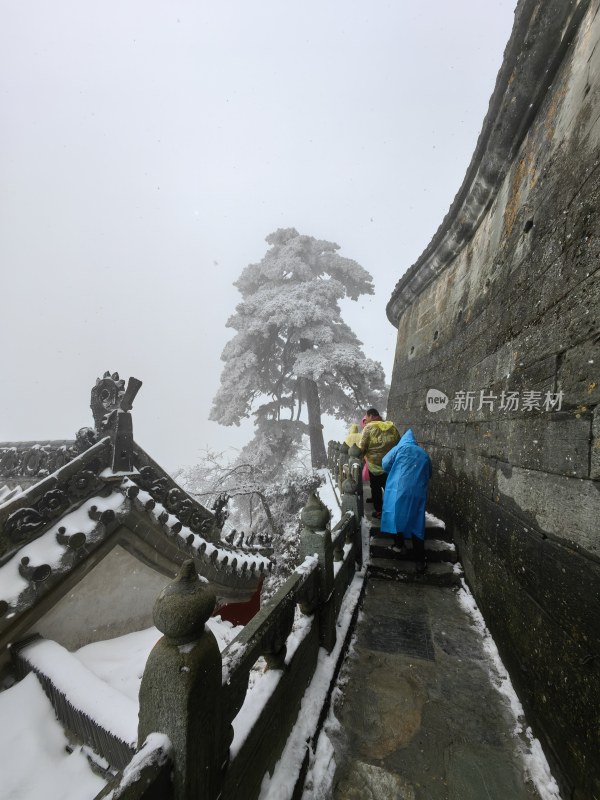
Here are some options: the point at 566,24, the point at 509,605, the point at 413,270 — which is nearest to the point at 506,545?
the point at 509,605

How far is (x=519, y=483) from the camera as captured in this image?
112 inches

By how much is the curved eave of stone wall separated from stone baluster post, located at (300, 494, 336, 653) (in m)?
4.82

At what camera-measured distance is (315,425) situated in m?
16.4

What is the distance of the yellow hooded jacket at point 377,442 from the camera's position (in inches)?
230

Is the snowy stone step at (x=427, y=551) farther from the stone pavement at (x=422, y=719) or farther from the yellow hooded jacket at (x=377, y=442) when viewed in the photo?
the yellow hooded jacket at (x=377, y=442)

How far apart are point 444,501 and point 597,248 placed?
166 inches

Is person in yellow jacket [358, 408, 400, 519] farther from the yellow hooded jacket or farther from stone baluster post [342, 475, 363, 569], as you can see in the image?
stone baluster post [342, 475, 363, 569]

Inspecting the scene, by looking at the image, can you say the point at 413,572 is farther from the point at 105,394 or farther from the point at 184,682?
the point at 105,394

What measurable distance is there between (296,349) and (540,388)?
14.5 meters

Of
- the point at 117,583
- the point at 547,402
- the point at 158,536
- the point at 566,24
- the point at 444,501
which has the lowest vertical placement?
the point at 117,583

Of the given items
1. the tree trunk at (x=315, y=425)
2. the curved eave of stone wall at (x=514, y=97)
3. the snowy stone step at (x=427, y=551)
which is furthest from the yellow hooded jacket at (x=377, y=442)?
the tree trunk at (x=315, y=425)

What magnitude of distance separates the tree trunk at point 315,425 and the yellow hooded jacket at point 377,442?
34.2ft

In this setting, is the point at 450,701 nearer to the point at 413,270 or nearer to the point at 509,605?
the point at 509,605

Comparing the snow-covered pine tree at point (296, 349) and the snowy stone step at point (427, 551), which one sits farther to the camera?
the snow-covered pine tree at point (296, 349)
